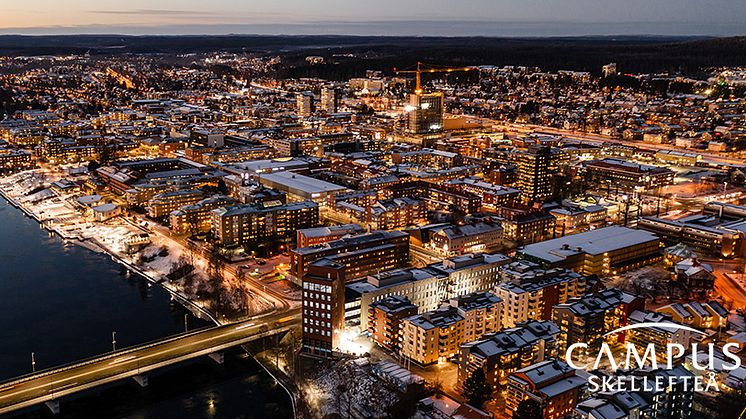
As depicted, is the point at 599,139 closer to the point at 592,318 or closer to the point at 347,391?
the point at 592,318

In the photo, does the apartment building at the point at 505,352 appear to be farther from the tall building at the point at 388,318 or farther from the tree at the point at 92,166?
the tree at the point at 92,166

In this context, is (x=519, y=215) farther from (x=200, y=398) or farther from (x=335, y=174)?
(x=200, y=398)

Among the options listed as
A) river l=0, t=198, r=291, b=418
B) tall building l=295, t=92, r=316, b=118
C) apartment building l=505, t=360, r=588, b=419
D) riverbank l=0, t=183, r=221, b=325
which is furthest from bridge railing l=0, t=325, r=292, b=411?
tall building l=295, t=92, r=316, b=118

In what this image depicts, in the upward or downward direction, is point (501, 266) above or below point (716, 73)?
below

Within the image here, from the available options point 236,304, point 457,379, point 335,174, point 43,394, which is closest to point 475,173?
point 335,174

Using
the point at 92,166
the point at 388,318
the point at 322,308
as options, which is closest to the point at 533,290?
the point at 388,318

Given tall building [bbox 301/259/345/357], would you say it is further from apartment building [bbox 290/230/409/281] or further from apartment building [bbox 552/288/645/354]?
apartment building [bbox 552/288/645/354]

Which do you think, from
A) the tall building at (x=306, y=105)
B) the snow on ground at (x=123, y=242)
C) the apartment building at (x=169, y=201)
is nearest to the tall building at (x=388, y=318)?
the snow on ground at (x=123, y=242)
